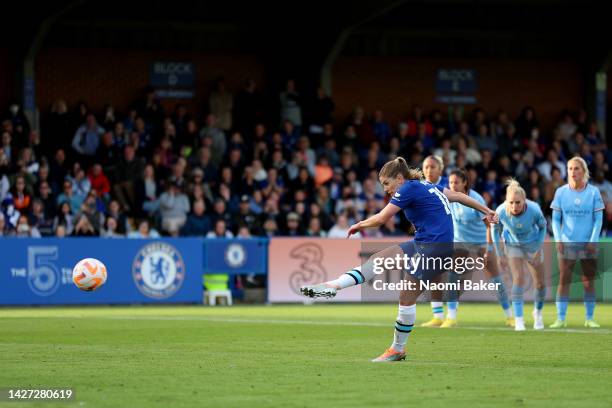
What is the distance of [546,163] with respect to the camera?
3403 cm

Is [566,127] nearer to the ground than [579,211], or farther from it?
farther from it

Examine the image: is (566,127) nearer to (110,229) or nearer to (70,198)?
(110,229)

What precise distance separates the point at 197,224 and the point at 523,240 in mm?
10929

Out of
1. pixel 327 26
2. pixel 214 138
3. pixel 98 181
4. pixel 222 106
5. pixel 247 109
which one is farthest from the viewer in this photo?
pixel 327 26

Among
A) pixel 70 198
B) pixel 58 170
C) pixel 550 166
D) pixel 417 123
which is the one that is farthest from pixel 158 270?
pixel 550 166

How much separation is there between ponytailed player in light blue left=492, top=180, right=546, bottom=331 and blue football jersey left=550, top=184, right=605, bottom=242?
0.58m

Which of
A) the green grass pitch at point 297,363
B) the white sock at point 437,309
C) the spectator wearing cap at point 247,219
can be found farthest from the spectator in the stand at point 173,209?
the white sock at point 437,309

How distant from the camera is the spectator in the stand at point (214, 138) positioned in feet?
102

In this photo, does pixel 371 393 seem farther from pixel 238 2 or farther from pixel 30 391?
pixel 238 2

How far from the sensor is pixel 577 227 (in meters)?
18.6

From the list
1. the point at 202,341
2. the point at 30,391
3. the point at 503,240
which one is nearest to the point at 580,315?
the point at 503,240

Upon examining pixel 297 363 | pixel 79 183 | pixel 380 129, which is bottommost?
pixel 297 363

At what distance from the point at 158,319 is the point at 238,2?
16707mm

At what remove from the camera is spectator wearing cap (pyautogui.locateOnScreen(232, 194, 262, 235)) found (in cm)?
2830
